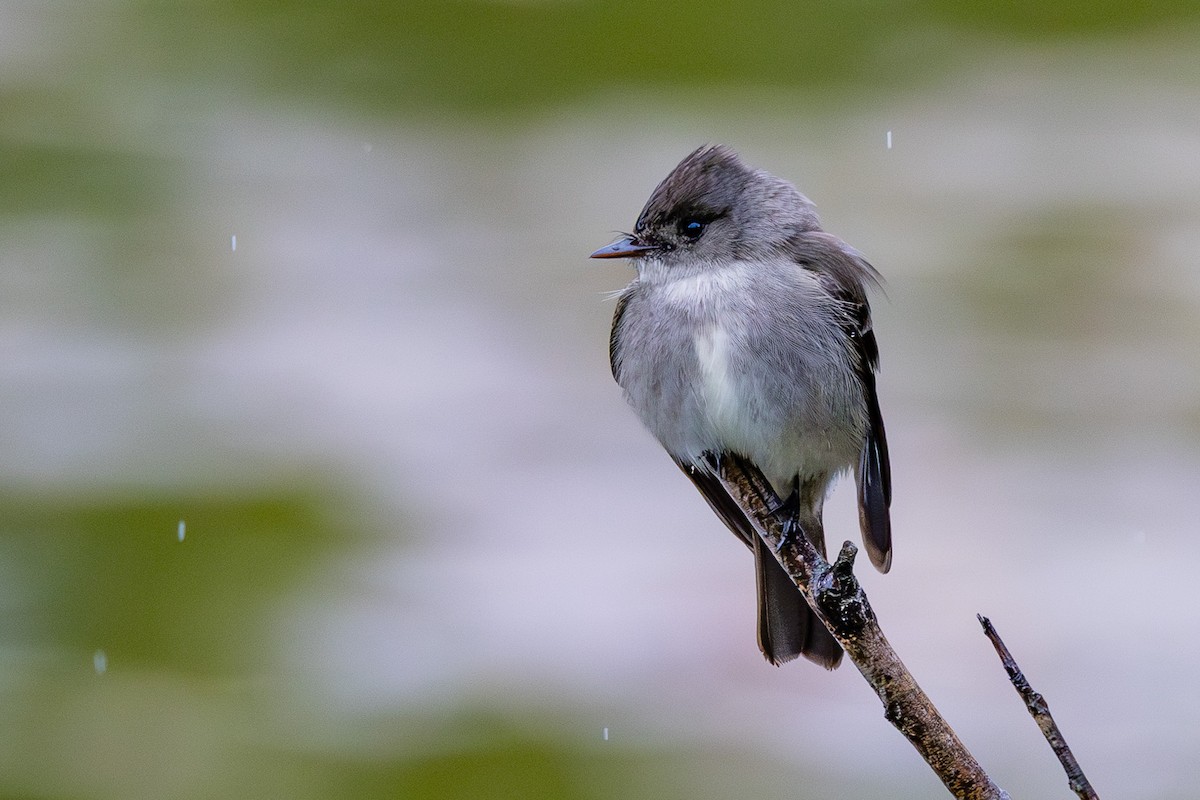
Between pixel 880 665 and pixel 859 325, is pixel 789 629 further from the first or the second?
pixel 880 665

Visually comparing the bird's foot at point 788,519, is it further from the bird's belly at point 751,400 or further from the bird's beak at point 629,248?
the bird's beak at point 629,248

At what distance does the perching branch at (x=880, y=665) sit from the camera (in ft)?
4.76

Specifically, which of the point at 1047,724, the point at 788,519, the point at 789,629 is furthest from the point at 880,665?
the point at 789,629

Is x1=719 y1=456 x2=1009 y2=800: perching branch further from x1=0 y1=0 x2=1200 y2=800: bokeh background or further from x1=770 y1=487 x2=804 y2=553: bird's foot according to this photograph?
x1=0 y1=0 x2=1200 y2=800: bokeh background

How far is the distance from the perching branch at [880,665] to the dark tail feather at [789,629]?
34.7 inches

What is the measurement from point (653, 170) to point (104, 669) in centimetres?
451

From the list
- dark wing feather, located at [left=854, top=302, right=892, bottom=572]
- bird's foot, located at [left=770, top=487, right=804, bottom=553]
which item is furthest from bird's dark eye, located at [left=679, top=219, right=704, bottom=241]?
bird's foot, located at [left=770, top=487, right=804, bottom=553]

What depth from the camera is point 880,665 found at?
1.65 metres

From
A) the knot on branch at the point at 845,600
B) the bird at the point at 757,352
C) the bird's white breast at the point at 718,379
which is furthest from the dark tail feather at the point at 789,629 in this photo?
the knot on branch at the point at 845,600

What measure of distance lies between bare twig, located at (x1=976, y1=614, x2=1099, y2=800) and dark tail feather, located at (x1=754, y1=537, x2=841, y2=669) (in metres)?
1.60

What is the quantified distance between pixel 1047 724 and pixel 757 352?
6.01 ft

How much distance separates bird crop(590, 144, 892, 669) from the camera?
3072mm

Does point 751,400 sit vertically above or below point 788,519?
above

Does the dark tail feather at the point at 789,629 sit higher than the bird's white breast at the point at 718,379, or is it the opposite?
the bird's white breast at the point at 718,379
